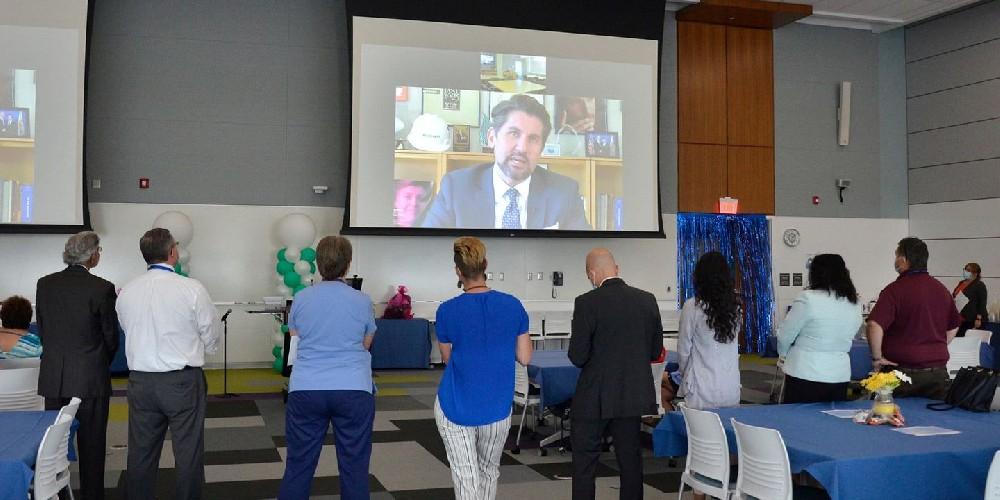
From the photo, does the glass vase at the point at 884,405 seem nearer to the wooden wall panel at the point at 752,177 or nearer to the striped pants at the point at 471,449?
the striped pants at the point at 471,449

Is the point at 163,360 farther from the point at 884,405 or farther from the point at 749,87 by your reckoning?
the point at 749,87

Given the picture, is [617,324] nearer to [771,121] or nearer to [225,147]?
[225,147]

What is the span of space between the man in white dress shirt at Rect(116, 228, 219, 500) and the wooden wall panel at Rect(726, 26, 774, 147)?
11.4 meters

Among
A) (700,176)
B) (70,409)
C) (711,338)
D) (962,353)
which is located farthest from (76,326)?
(700,176)

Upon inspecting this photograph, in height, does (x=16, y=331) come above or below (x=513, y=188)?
below

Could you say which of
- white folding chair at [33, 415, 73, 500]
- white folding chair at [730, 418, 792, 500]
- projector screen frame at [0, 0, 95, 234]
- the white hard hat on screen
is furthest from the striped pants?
projector screen frame at [0, 0, 95, 234]

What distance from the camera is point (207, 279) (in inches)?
472

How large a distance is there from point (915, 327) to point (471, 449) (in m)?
2.82

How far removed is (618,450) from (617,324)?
0.63m

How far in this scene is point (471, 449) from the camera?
12.8 feet

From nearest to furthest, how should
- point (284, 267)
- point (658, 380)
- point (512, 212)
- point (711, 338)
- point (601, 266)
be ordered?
1. point (601, 266)
2. point (711, 338)
3. point (658, 380)
4. point (284, 267)
5. point (512, 212)

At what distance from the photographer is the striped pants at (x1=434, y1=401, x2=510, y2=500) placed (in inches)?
152

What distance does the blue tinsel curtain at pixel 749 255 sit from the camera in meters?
14.2

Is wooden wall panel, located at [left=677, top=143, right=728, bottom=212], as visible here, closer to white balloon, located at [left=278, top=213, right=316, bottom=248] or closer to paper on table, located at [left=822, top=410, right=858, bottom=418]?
white balloon, located at [left=278, top=213, right=316, bottom=248]
